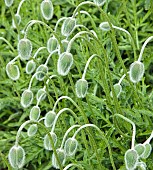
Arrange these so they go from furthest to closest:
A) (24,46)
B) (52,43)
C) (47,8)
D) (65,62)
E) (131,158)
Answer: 1. (52,43)
2. (47,8)
3. (24,46)
4. (65,62)
5. (131,158)

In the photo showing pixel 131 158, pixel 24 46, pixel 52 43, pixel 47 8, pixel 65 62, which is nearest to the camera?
pixel 131 158

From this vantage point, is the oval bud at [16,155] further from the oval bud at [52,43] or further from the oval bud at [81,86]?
the oval bud at [52,43]

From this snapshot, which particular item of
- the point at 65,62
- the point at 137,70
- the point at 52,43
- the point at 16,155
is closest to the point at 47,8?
the point at 52,43

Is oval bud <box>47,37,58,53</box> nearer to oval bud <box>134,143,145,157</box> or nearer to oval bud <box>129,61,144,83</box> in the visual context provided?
oval bud <box>129,61,144,83</box>

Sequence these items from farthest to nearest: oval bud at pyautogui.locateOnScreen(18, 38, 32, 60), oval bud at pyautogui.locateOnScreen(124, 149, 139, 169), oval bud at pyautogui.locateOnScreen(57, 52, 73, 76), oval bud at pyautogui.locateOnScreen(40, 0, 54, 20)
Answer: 1. oval bud at pyautogui.locateOnScreen(40, 0, 54, 20)
2. oval bud at pyautogui.locateOnScreen(18, 38, 32, 60)
3. oval bud at pyautogui.locateOnScreen(57, 52, 73, 76)
4. oval bud at pyautogui.locateOnScreen(124, 149, 139, 169)

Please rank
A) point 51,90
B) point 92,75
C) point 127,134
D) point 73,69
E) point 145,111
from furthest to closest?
point 73,69 < point 51,90 < point 92,75 < point 127,134 < point 145,111

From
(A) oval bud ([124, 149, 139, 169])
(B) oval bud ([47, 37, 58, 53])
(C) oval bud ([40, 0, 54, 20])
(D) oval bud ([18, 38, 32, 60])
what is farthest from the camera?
(B) oval bud ([47, 37, 58, 53])

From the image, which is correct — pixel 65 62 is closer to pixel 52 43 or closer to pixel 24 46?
pixel 24 46

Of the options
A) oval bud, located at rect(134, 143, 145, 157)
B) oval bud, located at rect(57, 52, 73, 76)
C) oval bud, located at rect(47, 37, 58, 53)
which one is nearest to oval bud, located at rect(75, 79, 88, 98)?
oval bud, located at rect(57, 52, 73, 76)

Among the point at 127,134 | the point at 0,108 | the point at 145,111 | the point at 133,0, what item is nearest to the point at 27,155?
the point at 0,108

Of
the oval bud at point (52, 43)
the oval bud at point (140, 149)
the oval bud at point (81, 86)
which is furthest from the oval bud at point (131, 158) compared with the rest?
the oval bud at point (52, 43)

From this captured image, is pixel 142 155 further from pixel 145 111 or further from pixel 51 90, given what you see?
pixel 51 90
